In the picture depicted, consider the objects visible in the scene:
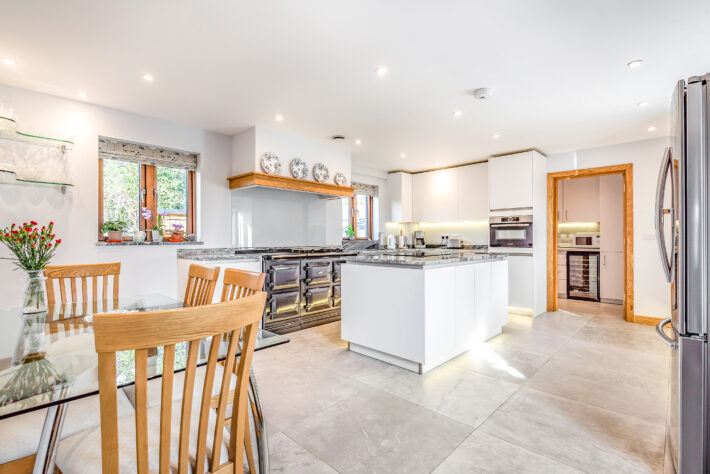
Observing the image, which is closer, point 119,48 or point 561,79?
point 119,48

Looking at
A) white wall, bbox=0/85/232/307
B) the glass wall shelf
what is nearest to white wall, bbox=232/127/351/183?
white wall, bbox=0/85/232/307

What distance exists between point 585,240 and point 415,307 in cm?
500

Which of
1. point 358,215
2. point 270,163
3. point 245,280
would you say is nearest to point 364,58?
point 245,280

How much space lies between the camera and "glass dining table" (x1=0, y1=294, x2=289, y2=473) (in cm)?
85

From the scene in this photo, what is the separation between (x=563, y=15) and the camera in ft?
6.44

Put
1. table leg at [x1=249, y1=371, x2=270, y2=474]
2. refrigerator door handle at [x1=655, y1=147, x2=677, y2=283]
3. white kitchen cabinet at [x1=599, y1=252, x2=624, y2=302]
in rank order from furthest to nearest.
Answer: white kitchen cabinet at [x1=599, y1=252, x2=624, y2=302], refrigerator door handle at [x1=655, y1=147, x2=677, y2=283], table leg at [x1=249, y1=371, x2=270, y2=474]

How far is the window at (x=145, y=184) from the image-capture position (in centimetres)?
346

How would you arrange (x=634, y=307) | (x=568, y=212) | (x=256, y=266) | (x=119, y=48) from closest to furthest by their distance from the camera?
(x=119, y=48), (x=256, y=266), (x=634, y=307), (x=568, y=212)

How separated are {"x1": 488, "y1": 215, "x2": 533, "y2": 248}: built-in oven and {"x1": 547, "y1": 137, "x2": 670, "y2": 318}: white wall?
4.25ft

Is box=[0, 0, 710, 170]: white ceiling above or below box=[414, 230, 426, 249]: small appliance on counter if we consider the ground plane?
above

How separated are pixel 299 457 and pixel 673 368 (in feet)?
5.83

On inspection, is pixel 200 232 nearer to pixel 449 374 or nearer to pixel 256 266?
pixel 256 266

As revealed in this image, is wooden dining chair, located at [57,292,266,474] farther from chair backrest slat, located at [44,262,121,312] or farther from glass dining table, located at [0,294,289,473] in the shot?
chair backrest slat, located at [44,262,121,312]

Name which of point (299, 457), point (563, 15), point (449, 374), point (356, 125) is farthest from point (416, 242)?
point (299, 457)
